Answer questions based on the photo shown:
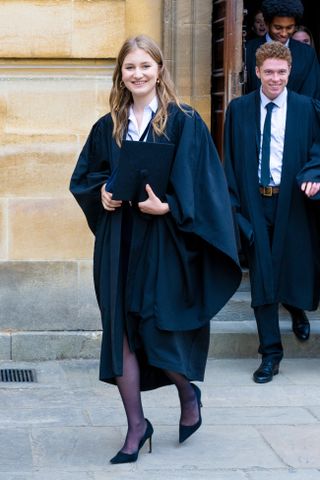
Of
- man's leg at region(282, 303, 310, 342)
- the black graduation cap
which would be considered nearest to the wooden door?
man's leg at region(282, 303, 310, 342)

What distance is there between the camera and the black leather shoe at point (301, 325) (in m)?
7.68

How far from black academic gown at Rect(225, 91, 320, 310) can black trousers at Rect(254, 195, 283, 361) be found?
43 millimetres

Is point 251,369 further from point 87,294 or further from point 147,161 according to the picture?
point 147,161

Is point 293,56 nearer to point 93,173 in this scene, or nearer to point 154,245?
point 93,173

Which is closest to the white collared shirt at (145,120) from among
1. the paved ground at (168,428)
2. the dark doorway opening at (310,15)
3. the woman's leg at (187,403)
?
the woman's leg at (187,403)

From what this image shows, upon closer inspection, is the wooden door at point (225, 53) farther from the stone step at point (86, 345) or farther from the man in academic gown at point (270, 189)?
the stone step at point (86, 345)

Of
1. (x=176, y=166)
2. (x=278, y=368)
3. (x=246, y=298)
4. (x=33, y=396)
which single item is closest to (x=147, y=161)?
(x=176, y=166)

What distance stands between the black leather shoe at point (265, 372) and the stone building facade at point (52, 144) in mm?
1103

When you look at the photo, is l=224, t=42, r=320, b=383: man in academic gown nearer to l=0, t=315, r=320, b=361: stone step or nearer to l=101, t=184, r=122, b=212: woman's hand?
l=0, t=315, r=320, b=361: stone step

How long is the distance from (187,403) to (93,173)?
115cm

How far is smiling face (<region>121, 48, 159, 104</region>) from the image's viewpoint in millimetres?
5500

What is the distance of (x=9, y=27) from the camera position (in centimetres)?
754

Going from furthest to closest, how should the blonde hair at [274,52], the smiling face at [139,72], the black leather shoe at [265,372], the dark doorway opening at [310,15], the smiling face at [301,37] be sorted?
the dark doorway opening at [310,15], the smiling face at [301,37], the black leather shoe at [265,372], the blonde hair at [274,52], the smiling face at [139,72]

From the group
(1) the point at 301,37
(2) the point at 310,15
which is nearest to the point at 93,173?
(1) the point at 301,37
